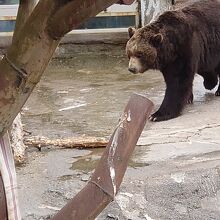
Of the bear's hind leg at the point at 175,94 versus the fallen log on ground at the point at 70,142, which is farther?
the bear's hind leg at the point at 175,94

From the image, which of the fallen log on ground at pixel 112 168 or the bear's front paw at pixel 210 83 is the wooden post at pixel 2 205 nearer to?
the fallen log on ground at pixel 112 168

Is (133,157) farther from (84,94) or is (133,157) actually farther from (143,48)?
(84,94)

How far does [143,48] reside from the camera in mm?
5684

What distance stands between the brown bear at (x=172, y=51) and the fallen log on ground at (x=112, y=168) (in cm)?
405

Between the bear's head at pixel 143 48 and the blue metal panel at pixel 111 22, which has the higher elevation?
the bear's head at pixel 143 48

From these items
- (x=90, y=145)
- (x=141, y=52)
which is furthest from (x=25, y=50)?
(x=141, y=52)

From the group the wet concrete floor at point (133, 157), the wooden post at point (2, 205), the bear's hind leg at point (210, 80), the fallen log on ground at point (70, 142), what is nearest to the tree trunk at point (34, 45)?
the wooden post at point (2, 205)

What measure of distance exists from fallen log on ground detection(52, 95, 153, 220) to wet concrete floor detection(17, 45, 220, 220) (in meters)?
1.79

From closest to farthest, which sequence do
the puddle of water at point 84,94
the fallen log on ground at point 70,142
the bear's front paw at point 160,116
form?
the fallen log on ground at point 70,142
the puddle of water at point 84,94
the bear's front paw at point 160,116

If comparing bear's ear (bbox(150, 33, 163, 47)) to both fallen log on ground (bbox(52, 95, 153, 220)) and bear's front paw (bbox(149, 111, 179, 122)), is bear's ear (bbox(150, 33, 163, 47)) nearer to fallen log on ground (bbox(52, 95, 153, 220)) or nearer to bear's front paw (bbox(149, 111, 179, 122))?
bear's front paw (bbox(149, 111, 179, 122))

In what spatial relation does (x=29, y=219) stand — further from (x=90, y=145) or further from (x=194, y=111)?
(x=194, y=111)

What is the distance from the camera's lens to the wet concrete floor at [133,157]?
138 inches

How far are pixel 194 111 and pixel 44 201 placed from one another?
8.73 feet

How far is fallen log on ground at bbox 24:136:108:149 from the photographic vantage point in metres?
4.55
